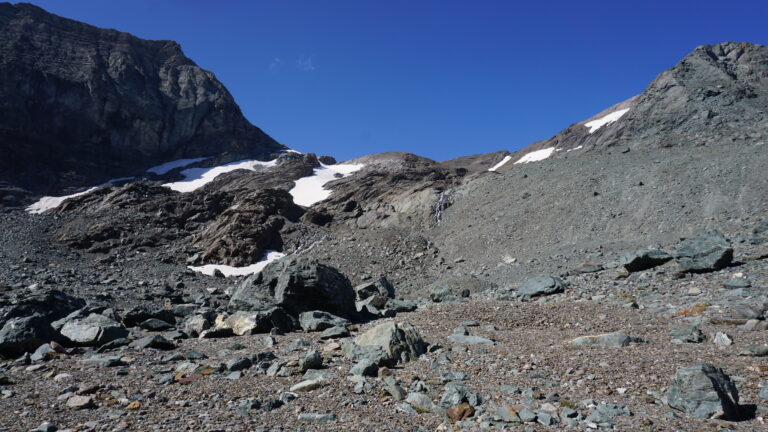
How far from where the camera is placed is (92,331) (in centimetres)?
1102

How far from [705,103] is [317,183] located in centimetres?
4747

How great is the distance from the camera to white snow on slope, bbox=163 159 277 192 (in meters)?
70.4

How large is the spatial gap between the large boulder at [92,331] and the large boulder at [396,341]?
622cm

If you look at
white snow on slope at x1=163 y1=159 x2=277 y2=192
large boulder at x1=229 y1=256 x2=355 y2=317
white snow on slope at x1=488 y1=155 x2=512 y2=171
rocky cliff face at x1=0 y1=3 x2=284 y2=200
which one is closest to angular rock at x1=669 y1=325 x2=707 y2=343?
large boulder at x1=229 y1=256 x2=355 y2=317

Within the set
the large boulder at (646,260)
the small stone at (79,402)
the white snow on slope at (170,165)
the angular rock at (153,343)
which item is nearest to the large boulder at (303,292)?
the angular rock at (153,343)

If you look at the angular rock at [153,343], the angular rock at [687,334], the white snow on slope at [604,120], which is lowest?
the angular rock at [687,334]

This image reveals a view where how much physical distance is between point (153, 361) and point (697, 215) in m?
22.9

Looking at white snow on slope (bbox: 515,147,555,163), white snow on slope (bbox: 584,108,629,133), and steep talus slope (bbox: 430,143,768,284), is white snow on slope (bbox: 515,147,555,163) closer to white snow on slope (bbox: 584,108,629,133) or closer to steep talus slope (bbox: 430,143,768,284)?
white snow on slope (bbox: 584,108,629,133)

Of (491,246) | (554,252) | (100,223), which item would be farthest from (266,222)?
(554,252)

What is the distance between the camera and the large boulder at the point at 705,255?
44.0ft

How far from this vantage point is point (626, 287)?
537 inches

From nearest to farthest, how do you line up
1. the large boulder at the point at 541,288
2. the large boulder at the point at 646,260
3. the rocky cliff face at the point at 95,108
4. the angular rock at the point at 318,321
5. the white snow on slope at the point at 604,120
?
the angular rock at the point at 318,321, the large boulder at the point at 541,288, the large boulder at the point at 646,260, the white snow on slope at the point at 604,120, the rocky cliff face at the point at 95,108

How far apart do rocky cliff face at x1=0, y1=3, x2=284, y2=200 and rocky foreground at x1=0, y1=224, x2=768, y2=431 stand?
2425 inches

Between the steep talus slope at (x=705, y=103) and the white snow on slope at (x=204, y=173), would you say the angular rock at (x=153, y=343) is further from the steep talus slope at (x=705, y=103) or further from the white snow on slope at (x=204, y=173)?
the white snow on slope at (x=204, y=173)
